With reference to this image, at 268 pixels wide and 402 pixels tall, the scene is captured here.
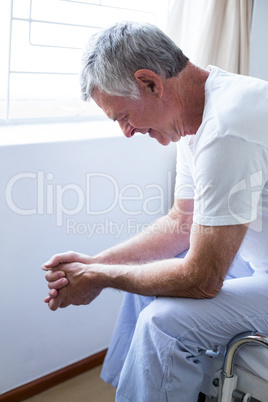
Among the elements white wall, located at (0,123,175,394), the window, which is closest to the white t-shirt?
white wall, located at (0,123,175,394)

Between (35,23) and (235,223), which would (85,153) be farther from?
(235,223)

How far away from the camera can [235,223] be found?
1331 mm

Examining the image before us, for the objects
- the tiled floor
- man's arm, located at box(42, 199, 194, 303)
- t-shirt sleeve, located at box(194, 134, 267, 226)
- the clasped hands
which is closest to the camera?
t-shirt sleeve, located at box(194, 134, 267, 226)

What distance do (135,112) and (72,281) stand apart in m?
0.53

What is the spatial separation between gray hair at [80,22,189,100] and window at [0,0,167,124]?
0.55 metres

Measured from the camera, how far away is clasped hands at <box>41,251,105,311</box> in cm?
158

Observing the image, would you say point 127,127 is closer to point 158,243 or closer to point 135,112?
point 135,112

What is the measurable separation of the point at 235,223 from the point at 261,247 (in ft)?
0.85

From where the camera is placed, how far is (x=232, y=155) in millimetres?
1303

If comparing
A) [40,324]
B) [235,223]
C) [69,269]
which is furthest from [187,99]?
[40,324]

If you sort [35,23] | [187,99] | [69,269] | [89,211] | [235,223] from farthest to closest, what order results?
[89,211], [35,23], [69,269], [187,99], [235,223]

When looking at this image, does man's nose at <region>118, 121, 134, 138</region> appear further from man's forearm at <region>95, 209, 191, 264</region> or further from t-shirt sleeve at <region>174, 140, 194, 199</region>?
man's forearm at <region>95, 209, 191, 264</region>

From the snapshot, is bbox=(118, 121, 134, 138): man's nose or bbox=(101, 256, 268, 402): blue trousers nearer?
bbox=(101, 256, 268, 402): blue trousers

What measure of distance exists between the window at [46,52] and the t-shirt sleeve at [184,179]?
0.59 meters
